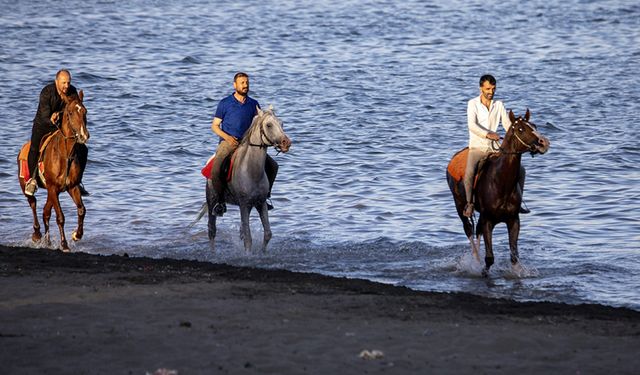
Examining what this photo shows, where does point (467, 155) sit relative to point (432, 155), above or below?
above

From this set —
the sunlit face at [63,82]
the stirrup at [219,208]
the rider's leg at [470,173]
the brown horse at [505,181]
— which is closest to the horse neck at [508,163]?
the brown horse at [505,181]

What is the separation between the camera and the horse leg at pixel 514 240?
52.4 ft

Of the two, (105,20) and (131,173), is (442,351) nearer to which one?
(131,173)

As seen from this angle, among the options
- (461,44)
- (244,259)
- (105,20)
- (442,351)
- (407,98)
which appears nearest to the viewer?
(442,351)

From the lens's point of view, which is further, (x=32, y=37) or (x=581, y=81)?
(x=32, y=37)

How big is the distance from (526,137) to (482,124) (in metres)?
0.96

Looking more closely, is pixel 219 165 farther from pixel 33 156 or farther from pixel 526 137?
pixel 526 137

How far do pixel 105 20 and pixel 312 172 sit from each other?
25.4 m

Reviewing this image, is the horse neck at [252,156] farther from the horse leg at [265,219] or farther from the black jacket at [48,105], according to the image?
the black jacket at [48,105]

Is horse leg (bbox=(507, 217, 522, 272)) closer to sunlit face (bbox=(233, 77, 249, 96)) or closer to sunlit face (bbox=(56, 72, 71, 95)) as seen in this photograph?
sunlit face (bbox=(233, 77, 249, 96))

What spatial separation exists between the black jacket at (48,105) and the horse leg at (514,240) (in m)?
6.28

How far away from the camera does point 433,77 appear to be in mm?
37219

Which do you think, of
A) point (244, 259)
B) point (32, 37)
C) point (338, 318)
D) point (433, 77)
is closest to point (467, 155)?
point (244, 259)

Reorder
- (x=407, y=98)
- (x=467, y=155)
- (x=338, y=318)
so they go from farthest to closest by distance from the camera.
A: (x=407, y=98) → (x=467, y=155) → (x=338, y=318)
